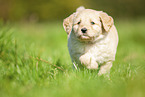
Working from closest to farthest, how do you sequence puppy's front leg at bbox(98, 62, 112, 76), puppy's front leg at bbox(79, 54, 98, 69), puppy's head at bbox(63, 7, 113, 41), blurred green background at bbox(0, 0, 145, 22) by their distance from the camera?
puppy's head at bbox(63, 7, 113, 41) < puppy's front leg at bbox(79, 54, 98, 69) < puppy's front leg at bbox(98, 62, 112, 76) < blurred green background at bbox(0, 0, 145, 22)

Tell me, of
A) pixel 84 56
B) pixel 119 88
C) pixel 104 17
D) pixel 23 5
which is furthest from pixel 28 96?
pixel 23 5

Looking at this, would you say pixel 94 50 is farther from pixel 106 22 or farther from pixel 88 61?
pixel 106 22

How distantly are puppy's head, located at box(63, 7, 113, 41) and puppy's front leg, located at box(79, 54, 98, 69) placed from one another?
263 millimetres

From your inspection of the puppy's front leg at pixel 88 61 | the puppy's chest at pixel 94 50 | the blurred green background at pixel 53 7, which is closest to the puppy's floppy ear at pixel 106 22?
the puppy's chest at pixel 94 50

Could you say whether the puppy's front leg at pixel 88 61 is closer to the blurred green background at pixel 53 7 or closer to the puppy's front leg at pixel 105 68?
the puppy's front leg at pixel 105 68

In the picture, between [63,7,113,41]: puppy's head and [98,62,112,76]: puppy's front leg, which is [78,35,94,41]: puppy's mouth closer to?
[63,7,113,41]: puppy's head

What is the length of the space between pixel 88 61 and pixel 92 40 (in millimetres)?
300

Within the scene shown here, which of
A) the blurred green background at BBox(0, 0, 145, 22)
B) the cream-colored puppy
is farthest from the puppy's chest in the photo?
the blurred green background at BBox(0, 0, 145, 22)

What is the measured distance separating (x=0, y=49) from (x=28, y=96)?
1.63 meters

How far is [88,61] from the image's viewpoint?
3016mm

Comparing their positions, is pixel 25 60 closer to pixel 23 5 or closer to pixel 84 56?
pixel 84 56

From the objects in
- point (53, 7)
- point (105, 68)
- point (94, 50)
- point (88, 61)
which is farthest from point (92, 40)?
point (53, 7)

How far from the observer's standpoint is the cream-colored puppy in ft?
9.64

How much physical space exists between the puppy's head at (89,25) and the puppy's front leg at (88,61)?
0.86 ft
